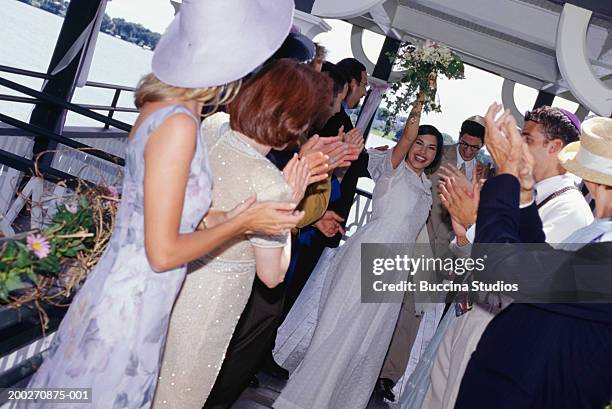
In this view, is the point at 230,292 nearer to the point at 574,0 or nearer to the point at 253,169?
the point at 253,169

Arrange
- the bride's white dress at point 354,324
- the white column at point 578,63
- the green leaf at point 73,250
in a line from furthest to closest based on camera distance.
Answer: the white column at point 578,63 < the bride's white dress at point 354,324 < the green leaf at point 73,250

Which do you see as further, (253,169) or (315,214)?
(315,214)

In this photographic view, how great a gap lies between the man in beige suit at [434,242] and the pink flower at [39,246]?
3.18m

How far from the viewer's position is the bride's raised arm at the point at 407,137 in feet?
13.3

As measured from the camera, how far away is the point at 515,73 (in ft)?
41.2

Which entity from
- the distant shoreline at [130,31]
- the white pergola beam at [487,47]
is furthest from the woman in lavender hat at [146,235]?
the white pergola beam at [487,47]

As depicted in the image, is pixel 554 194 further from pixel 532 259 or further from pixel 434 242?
pixel 434 242

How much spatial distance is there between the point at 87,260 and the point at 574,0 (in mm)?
3742

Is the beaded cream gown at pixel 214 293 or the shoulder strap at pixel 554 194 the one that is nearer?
the beaded cream gown at pixel 214 293

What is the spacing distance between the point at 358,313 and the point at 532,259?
208 centimetres

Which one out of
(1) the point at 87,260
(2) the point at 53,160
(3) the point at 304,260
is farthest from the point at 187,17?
(2) the point at 53,160

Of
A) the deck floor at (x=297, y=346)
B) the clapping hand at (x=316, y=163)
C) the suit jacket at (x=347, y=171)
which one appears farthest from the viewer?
the suit jacket at (x=347, y=171)

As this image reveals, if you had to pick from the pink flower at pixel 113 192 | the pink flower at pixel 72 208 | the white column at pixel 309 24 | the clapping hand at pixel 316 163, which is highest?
the white column at pixel 309 24

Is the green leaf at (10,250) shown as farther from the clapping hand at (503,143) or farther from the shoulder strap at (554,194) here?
the shoulder strap at (554,194)
